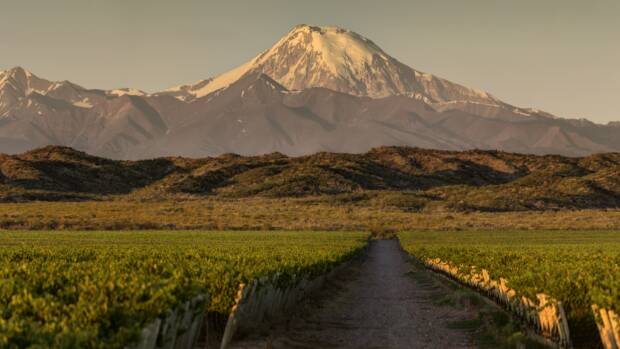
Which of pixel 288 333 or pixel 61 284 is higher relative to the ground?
pixel 61 284

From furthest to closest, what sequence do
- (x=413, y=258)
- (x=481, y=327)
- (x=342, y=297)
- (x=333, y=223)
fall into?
(x=333, y=223)
(x=413, y=258)
(x=342, y=297)
(x=481, y=327)

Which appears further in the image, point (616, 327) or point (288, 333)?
point (288, 333)

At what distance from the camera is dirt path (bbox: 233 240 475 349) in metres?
26.0

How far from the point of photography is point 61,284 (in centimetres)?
1792

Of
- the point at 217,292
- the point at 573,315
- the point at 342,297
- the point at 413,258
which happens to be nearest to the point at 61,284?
the point at 217,292

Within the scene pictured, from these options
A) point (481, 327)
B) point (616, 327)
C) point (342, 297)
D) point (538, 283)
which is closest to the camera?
point (616, 327)

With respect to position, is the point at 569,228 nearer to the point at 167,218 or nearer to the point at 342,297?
the point at 167,218

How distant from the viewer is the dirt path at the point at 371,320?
26.0m

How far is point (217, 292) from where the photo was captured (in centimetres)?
2309

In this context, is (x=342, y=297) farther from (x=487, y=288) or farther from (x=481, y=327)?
(x=481, y=327)

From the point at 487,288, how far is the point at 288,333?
12547mm

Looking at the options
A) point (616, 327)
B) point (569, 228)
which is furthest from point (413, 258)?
point (569, 228)

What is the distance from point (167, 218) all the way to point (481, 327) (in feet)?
425

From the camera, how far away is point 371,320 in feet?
106
